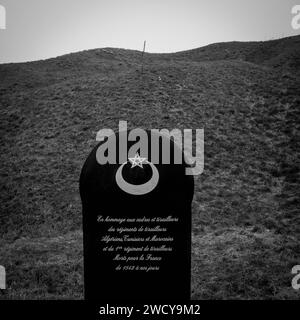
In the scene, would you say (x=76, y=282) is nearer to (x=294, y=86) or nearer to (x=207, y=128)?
(x=207, y=128)

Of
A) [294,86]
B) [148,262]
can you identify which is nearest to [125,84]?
[294,86]

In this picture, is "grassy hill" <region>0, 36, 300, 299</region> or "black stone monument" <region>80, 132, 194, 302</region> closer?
"black stone monument" <region>80, 132, 194, 302</region>

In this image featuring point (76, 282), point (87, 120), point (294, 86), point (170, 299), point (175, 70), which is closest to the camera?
point (170, 299)

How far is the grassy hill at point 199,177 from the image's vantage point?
22.5 ft

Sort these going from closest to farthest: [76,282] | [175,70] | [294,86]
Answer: [76,282] → [294,86] → [175,70]

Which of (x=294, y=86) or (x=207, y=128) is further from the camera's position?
(x=294, y=86)

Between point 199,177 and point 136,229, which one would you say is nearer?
point 136,229

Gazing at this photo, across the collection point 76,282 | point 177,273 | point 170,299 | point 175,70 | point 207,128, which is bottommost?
point 76,282

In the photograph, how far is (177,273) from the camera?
14.9 feet

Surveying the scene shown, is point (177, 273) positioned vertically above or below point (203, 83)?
below

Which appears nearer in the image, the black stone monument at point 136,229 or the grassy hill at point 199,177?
the black stone monument at point 136,229

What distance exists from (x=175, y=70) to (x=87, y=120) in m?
9.85

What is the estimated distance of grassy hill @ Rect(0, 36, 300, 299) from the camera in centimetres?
687

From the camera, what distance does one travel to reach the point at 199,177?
12.4m
